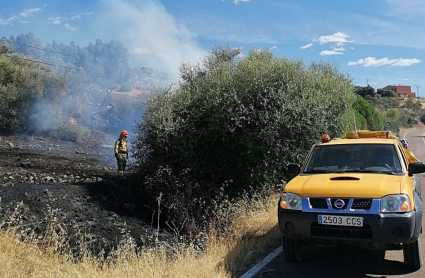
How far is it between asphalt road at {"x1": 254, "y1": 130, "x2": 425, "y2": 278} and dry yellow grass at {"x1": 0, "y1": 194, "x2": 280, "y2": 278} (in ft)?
1.47

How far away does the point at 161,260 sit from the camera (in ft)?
→ 19.6

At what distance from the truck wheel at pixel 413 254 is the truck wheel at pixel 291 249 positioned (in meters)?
1.39

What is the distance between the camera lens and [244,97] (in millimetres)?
12883

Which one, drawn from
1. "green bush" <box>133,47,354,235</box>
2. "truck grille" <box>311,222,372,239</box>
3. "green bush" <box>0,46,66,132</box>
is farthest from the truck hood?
"green bush" <box>0,46,66,132</box>

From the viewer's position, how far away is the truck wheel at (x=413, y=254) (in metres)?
5.40

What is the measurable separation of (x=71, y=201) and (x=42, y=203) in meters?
0.92

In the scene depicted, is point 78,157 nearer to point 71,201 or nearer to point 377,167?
point 71,201

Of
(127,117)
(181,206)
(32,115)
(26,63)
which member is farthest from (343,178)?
(26,63)

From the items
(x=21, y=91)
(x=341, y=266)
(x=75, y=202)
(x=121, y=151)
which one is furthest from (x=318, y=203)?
(x=21, y=91)

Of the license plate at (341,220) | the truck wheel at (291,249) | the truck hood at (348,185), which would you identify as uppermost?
the truck hood at (348,185)

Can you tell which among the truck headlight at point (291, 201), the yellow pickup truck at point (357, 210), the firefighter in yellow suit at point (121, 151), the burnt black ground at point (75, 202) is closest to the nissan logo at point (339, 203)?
the yellow pickup truck at point (357, 210)

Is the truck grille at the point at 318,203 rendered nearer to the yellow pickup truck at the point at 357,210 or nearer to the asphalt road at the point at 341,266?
the yellow pickup truck at the point at 357,210

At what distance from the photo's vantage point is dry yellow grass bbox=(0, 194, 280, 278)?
520 cm

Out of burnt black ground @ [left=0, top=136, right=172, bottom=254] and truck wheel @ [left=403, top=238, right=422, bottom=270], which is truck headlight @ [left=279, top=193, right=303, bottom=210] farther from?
burnt black ground @ [left=0, top=136, right=172, bottom=254]
